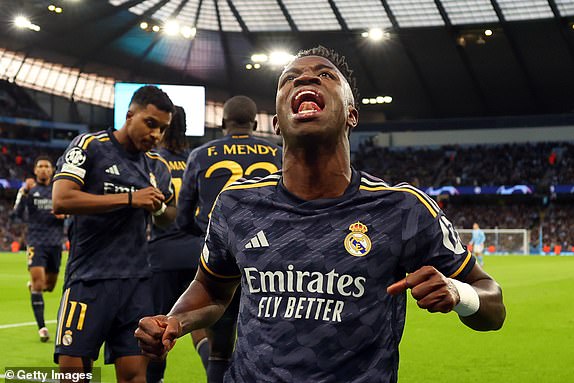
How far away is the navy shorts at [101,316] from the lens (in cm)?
426

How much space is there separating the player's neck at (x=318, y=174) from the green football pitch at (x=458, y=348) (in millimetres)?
4333

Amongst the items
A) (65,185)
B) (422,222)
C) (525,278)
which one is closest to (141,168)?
(65,185)

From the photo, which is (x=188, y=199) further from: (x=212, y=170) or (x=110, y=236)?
(x=110, y=236)

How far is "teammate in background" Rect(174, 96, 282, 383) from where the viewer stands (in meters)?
5.07

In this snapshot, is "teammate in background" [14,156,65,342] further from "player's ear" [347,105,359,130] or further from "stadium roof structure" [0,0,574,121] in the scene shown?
"stadium roof structure" [0,0,574,121]

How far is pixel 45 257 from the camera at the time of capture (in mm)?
9961

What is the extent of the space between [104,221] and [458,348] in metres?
5.27

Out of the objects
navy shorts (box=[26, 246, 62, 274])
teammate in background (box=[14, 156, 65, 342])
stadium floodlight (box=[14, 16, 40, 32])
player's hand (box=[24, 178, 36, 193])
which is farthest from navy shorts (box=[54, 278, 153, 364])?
stadium floodlight (box=[14, 16, 40, 32])

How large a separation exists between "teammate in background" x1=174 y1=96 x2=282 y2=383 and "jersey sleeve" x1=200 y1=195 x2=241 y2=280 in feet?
7.82

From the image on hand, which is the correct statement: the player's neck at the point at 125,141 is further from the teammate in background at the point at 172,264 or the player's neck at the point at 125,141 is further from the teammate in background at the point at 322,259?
the teammate in background at the point at 322,259

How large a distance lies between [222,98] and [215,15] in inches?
300

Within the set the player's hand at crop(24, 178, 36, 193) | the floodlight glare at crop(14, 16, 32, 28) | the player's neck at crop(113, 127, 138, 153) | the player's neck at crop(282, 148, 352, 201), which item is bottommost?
the player's neck at crop(282, 148, 352, 201)

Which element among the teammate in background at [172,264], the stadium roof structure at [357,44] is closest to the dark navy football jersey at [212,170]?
the teammate in background at [172,264]

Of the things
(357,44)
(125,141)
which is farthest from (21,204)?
(357,44)
